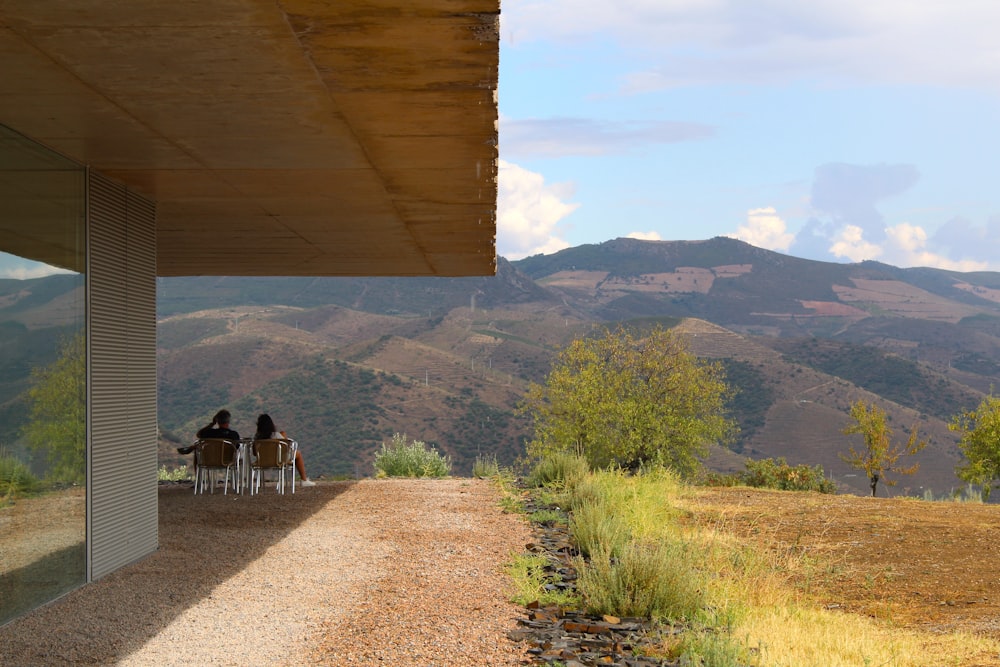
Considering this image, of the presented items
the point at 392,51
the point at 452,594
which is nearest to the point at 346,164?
the point at 392,51

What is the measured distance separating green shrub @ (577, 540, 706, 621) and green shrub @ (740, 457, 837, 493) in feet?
38.7

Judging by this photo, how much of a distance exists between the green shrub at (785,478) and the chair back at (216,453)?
10047 millimetres

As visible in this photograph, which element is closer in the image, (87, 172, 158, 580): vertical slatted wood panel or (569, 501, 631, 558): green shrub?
(87, 172, 158, 580): vertical slatted wood panel

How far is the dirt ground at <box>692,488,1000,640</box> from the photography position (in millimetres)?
7355

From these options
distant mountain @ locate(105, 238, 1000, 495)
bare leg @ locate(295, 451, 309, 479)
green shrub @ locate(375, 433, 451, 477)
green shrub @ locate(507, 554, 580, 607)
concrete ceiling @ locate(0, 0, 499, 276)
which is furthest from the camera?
distant mountain @ locate(105, 238, 1000, 495)

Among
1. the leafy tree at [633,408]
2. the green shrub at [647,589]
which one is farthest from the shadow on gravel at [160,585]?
the leafy tree at [633,408]

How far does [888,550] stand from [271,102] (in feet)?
24.5

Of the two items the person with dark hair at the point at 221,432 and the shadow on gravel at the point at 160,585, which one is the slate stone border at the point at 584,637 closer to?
the shadow on gravel at the point at 160,585

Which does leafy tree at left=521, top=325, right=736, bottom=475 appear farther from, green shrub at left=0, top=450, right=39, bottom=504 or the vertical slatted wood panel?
green shrub at left=0, top=450, right=39, bottom=504

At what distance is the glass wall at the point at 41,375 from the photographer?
6.03 meters

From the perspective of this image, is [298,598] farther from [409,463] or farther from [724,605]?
[409,463]

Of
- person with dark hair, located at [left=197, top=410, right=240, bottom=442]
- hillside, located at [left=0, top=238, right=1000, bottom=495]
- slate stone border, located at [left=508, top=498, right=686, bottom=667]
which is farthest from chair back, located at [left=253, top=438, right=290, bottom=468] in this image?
hillside, located at [left=0, top=238, right=1000, bottom=495]

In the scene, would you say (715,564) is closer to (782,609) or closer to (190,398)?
(782,609)

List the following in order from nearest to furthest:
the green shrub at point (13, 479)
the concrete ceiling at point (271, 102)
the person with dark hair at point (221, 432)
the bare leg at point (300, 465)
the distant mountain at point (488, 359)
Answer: the concrete ceiling at point (271, 102) < the green shrub at point (13, 479) < the person with dark hair at point (221, 432) < the bare leg at point (300, 465) < the distant mountain at point (488, 359)
